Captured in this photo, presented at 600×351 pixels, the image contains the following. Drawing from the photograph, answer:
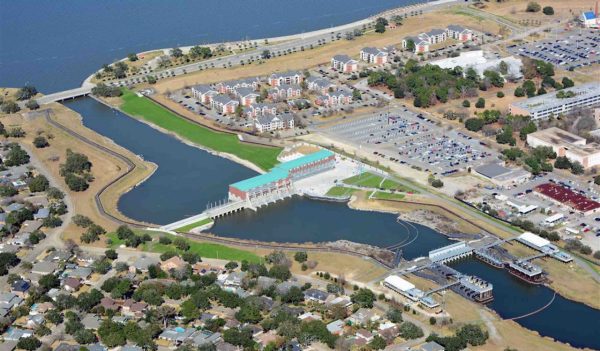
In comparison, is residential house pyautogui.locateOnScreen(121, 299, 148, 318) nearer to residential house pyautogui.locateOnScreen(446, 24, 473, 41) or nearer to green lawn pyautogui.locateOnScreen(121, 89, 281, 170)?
green lawn pyautogui.locateOnScreen(121, 89, 281, 170)

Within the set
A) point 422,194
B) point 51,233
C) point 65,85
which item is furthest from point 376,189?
point 65,85

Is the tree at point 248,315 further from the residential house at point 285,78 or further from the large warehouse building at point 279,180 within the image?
the residential house at point 285,78

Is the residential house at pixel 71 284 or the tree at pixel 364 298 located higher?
the residential house at pixel 71 284

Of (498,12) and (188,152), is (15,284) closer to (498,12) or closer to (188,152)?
(188,152)

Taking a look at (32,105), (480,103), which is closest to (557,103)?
(480,103)

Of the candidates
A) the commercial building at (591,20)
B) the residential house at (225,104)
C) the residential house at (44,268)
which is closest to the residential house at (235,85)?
the residential house at (225,104)

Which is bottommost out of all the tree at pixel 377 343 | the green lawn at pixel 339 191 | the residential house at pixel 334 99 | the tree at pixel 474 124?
the tree at pixel 377 343

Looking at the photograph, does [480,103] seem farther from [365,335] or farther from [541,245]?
[365,335]

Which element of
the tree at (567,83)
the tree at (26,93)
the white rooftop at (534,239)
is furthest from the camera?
the tree at (26,93)
